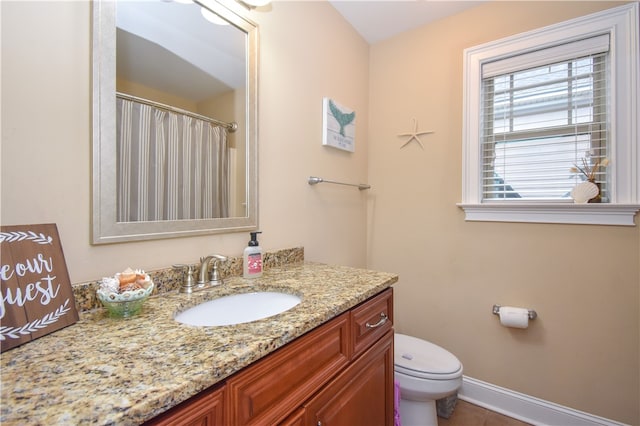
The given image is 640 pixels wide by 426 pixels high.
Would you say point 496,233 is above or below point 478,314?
Answer: above

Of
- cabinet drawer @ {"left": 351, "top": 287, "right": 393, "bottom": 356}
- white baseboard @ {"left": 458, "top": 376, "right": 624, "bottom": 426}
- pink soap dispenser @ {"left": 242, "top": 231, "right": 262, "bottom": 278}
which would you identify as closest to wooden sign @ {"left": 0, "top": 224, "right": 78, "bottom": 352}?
pink soap dispenser @ {"left": 242, "top": 231, "right": 262, "bottom": 278}

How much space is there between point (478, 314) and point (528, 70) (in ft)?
4.88

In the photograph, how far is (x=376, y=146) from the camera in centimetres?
217

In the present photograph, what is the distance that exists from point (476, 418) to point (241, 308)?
62.8 inches

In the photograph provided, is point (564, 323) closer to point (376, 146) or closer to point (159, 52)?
point (376, 146)

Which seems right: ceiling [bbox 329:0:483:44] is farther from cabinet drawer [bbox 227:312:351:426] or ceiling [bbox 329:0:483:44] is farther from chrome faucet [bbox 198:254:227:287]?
cabinet drawer [bbox 227:312:351:426]

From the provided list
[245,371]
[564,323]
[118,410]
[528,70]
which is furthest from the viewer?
[528,70]

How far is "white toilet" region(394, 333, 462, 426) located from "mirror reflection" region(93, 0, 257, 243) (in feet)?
3.49

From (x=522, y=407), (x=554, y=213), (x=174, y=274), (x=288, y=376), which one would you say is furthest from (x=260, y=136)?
(x=522, y=407)

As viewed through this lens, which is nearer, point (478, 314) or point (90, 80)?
point (90, 80)

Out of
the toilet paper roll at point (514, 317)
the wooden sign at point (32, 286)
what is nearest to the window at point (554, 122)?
the toilet paper roll at point (514, 317)

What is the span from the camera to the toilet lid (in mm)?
1392

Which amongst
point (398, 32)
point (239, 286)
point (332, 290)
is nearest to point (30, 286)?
point (239, 286)

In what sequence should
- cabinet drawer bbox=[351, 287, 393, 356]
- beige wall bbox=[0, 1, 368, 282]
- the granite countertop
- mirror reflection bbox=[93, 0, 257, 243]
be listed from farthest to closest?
cabinet drawer bbox=[351, 287, 393, 356]
mirror reflection bbox=[93, 0, 257, 243]
beige wall bbox=[0, 1, 368, 282]
the granite countertop
